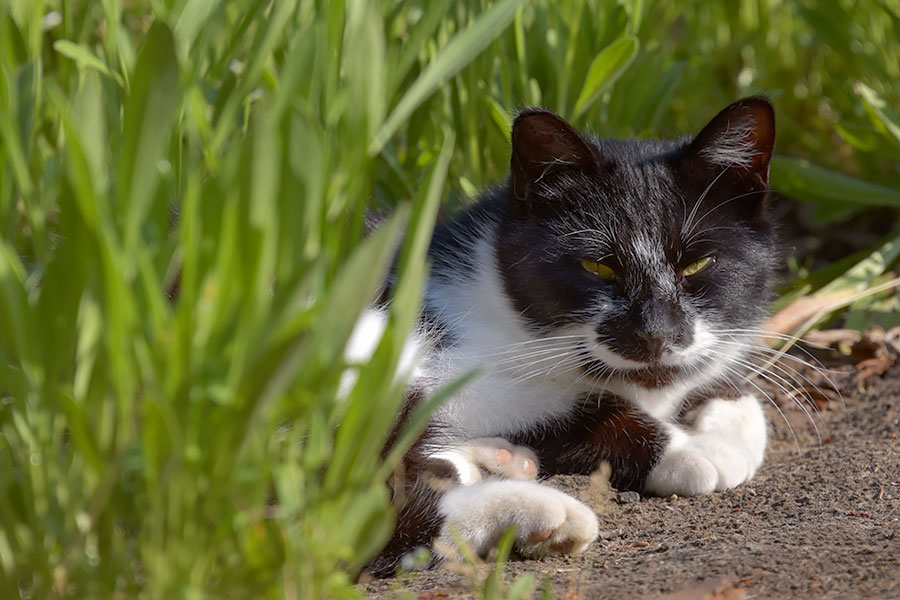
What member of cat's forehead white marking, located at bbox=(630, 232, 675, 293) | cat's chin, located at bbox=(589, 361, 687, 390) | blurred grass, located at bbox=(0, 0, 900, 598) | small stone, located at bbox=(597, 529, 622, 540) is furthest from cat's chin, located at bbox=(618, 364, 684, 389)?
blurred grass, located at bbox=(0, 0, 900, 598)

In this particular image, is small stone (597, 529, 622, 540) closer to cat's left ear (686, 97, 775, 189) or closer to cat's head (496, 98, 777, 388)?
cat's head (496, 98, 777, 388)

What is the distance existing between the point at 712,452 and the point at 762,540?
0.30m

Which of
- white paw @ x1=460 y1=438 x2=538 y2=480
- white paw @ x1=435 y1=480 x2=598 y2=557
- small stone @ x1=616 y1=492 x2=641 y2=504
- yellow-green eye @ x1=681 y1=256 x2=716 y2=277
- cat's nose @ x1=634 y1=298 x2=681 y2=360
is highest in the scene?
yellow-green eye @ x1=681 y1=256 x2=716 y2=277

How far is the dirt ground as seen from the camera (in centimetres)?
95

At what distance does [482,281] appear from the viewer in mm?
1567

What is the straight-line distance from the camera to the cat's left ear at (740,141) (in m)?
1.43

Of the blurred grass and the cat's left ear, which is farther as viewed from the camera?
the cat's left ear

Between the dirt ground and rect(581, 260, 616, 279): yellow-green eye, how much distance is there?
30 centimetres

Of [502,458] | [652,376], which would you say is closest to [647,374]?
[652,376]

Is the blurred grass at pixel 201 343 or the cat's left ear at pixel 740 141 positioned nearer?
the blurred grass at pixel 201 343

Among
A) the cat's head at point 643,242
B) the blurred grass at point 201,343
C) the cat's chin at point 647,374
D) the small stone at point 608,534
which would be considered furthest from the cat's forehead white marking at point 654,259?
the blurred grass at point 201,343

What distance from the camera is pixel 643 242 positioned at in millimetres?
1402

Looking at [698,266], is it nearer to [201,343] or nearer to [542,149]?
[542,149]

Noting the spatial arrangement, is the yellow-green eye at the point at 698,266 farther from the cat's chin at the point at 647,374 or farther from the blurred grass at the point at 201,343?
the blurred grass at the point at 201,343
